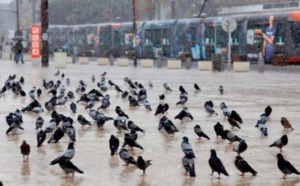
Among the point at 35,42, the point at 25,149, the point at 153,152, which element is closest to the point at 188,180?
the point at 153,152

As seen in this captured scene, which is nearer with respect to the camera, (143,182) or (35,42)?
(143,182)

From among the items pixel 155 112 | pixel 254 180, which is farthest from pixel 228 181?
pixel 155 112

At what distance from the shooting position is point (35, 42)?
49.2 metres

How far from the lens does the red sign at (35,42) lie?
47594 mm

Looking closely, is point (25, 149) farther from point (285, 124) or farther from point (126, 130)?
point (285, 124)

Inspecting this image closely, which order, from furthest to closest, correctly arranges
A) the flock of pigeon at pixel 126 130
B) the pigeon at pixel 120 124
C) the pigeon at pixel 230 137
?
the pigeon at pixel 120 124, the pigeon at pixel 230 137, the flock of pigeon at pixel 126 130

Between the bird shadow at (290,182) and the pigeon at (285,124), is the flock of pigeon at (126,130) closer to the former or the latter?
the pigeon at (285,124)

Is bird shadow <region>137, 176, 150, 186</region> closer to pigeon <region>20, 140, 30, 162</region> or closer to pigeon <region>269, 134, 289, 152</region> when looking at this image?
pigeon <region>20, 140, 30, 162</region>

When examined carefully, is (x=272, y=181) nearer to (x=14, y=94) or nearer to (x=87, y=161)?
(x=87, y=161)

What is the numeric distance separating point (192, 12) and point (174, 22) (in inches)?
1517

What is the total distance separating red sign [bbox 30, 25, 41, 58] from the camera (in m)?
47.6

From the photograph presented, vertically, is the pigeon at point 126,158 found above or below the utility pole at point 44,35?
below

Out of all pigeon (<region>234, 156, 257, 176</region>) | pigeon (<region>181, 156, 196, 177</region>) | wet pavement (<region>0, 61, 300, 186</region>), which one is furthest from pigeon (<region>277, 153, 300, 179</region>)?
pigeon (<region>181, 156, 196, 177</region>)

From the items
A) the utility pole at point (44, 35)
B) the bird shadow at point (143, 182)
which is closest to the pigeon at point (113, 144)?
the bird shadow at point (143, 182)
